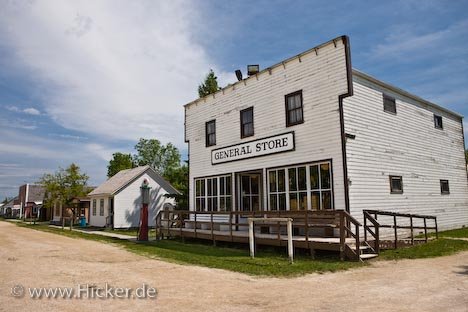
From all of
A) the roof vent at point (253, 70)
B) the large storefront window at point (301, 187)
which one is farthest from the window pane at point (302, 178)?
the roof vent at point (253, 70)

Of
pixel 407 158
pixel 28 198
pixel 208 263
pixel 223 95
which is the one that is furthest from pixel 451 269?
pixel 28 198

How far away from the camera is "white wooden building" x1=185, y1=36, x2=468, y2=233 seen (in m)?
12.8

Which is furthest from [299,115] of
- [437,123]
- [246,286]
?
[437,123]

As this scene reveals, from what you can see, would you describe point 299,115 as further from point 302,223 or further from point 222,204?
point 222,204

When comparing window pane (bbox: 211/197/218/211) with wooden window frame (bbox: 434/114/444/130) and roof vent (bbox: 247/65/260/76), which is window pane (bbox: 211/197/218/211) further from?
wooden window frame (bbox: 434/114/444/130)

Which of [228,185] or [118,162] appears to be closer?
[228,185]

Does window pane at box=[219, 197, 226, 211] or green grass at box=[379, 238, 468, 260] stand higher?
window pane at box=[219, 197, 226, 211]

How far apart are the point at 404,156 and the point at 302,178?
4.91m

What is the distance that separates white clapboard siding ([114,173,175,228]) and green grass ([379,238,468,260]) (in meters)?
23.3

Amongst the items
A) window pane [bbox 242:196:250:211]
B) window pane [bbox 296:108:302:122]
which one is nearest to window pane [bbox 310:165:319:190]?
window pane [bbox 296:108:302:122]

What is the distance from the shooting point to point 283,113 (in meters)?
14.8

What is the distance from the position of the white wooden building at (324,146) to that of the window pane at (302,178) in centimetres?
4

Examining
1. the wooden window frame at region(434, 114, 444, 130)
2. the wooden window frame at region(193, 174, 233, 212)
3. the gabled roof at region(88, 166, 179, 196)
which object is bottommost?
the wooden window frame at region(193, 174, 233, 212)

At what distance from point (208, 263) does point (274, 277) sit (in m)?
2.73
